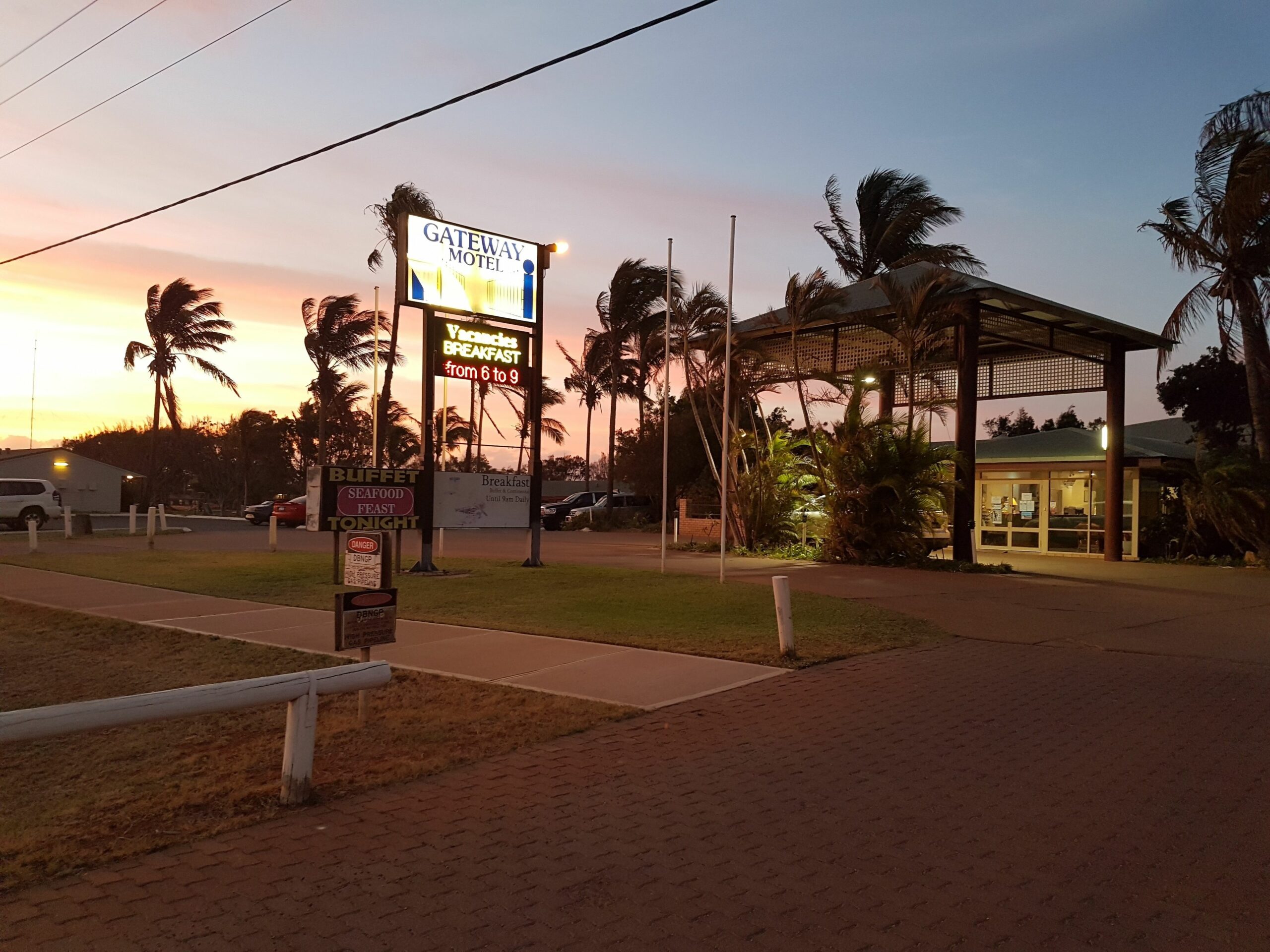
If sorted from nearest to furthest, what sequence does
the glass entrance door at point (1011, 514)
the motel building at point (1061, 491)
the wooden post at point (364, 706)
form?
the wooden post at point (364, 706) → the motel building at point (1061, 491) → the glass entrance door at point (1011, 514)

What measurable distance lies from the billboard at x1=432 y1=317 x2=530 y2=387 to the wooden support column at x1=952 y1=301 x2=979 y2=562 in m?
9.26

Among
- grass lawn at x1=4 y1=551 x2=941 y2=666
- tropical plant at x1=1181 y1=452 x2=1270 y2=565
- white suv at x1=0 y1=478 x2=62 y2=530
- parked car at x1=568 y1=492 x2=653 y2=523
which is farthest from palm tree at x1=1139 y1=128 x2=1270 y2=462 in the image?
white suv at x1=0 y1=478 x2=62 y2=530

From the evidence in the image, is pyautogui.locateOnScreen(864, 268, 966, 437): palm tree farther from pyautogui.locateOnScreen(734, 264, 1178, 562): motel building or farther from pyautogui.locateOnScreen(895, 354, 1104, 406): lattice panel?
pyautogui.locateOnScreen(895, 354, 1104, 406): lattice panel

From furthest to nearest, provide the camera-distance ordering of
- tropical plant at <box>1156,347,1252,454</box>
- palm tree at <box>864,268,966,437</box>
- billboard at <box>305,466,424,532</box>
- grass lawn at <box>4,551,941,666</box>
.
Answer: tropical plant at <box>1156,347,1252,454</box>, palm tree at <box>864,268,966,437</box>, grass lawn at <box>4,551,941,666</box>, billboard at <box>305,466,424,532</box>

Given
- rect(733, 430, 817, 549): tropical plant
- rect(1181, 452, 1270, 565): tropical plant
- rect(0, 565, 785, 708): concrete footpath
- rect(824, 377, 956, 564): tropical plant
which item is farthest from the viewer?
rect(733, 430, 817, 549): tropical plant

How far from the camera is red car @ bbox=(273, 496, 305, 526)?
39500 millimetres

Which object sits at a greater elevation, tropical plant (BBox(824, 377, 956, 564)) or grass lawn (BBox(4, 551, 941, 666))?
tropical plant (BBox(824, 377, 956, 564))

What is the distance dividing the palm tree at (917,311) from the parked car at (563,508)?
1022 inches

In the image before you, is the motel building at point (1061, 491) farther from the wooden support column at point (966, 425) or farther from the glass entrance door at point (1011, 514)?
the wooden support column at point (966, 425)

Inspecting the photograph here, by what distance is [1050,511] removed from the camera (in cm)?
2662

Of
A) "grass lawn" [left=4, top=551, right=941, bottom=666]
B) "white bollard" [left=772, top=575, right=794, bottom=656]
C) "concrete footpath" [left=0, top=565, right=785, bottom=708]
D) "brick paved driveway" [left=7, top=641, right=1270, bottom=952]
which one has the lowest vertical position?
"brick paved driveway" [left=7, top=641, right=1270, bottom=952]

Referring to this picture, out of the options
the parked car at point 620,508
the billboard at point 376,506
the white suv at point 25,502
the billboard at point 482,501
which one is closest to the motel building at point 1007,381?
the billboard at point 482,501

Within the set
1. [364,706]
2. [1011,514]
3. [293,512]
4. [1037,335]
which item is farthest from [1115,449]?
[293,512]

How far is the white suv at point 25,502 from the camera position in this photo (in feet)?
114
